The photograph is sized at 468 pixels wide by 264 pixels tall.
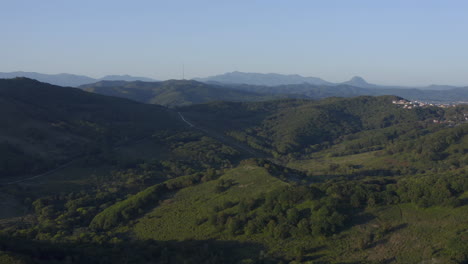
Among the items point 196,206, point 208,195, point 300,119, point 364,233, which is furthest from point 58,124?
point 300,119

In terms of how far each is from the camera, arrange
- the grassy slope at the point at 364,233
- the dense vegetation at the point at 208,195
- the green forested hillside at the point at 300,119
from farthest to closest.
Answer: the green forested hillside at the point at 300,119 → the dense vegetation at the point at 208,195 → the grassy slope at the point at 364,233

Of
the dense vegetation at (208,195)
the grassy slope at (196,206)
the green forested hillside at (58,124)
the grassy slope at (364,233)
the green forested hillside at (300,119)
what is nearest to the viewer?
the grassy slope at (364,233)

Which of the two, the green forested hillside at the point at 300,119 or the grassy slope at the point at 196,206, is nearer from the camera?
the grassy slope at the point at 196,206

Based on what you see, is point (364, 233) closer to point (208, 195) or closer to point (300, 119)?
point (208, 195)

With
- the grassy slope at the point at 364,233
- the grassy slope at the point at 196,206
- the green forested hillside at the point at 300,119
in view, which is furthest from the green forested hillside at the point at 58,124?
the grassy slope at the point at 364,233

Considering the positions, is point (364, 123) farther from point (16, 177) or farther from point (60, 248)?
point (60, 248)

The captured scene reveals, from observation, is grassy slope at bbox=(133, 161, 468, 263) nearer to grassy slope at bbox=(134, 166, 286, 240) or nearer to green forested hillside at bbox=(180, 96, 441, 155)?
grassy slope at bbox=(134, 166, 286, 240)

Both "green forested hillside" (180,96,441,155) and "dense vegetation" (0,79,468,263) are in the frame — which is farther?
"green forested hillside" (180,96,441,155)

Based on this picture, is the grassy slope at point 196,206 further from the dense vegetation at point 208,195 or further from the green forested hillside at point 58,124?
the green forested hillside at point 58,124

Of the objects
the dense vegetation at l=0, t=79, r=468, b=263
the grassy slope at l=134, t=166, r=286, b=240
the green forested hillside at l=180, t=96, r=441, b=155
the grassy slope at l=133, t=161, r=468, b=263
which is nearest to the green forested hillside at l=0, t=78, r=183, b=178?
the dense vegetation at l=0, t=79, r=468, b=263

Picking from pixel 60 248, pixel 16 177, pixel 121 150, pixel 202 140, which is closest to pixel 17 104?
pixel 121 150
